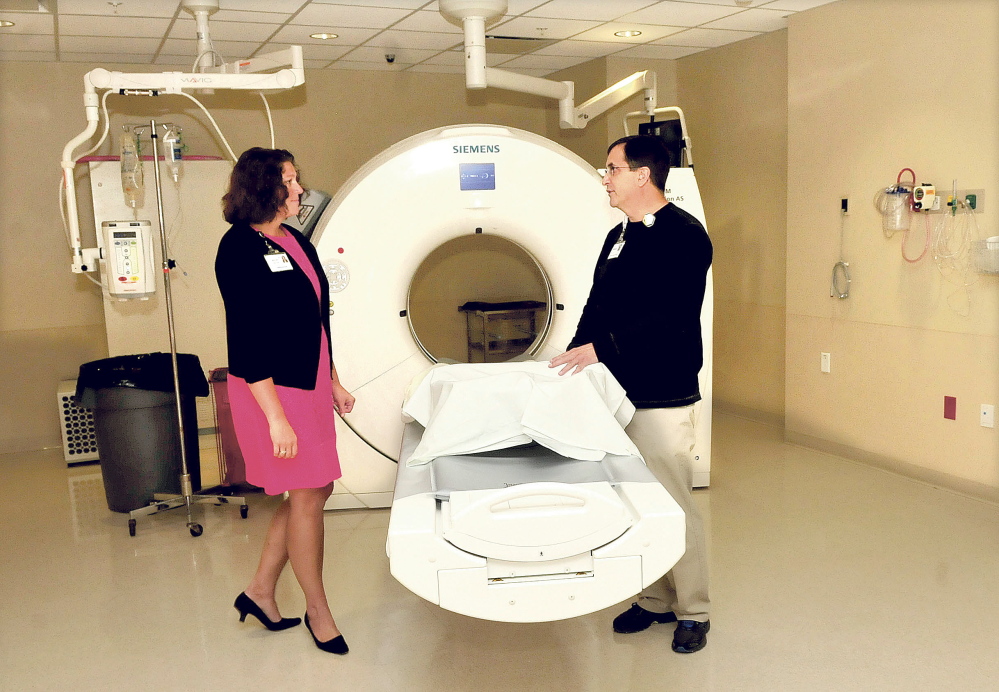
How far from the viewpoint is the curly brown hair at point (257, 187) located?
2.09 meters

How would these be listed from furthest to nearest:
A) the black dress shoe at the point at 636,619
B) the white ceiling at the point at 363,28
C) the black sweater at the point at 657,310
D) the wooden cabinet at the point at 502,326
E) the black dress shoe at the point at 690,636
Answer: the wooden cabinet at the point at 502,326 → the white ceiling at the point at 363,28 → the black dress shoe at the point at 636,619 → the black dress shoe at the point at 690,636 → the black sweater at the point at 657,310

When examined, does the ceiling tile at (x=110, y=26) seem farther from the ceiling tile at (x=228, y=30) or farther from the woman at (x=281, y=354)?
the woman at (x=281, y=354)

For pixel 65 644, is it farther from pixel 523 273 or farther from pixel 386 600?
pixel 523 273

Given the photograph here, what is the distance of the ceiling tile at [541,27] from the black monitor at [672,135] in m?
0.67

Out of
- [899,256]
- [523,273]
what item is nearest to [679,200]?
[899,256]

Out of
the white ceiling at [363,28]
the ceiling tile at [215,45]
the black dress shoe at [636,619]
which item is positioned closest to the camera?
the black dress shoe at [636,619]

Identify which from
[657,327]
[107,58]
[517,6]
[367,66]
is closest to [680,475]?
[657,327]

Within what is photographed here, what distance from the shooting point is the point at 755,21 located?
3975mm

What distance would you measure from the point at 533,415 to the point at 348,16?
8.00 ft

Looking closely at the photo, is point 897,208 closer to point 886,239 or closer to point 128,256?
point 886,239

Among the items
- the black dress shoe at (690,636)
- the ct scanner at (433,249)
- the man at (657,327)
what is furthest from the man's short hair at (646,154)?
the black dress shoe at (690,636)

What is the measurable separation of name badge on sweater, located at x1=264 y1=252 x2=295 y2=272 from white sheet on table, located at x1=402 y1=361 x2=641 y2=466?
489 mm

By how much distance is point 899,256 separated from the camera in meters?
3.51

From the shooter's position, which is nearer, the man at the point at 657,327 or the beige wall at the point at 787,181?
the man at the point at 657,327
